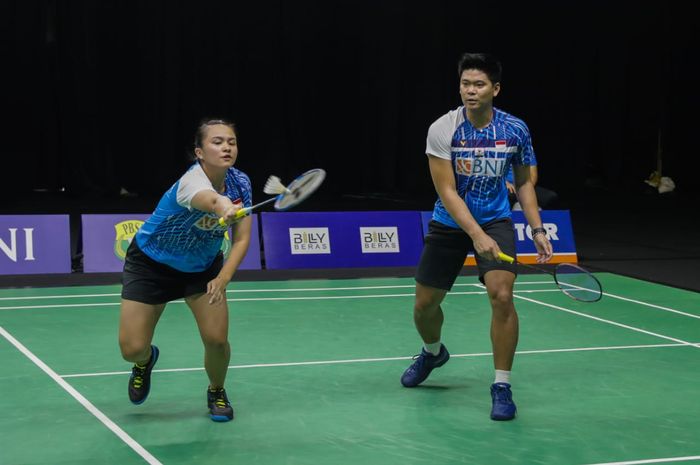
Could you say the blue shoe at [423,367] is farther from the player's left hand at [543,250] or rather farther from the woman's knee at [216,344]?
the woman's knee at [216,344]

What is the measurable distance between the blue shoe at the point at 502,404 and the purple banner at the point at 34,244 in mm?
5558

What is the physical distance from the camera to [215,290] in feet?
15.1

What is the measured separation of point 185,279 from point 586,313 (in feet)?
13.6

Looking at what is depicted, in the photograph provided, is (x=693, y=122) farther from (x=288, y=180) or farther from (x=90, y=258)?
(x=90, y=258)

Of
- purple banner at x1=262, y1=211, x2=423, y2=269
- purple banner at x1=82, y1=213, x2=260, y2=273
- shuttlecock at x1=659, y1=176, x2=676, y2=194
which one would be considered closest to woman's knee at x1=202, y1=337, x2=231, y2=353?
purple banner at x1=82, y1=213, x2=260, y2=273

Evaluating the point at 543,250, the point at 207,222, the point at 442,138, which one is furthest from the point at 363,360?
the point at 207,222

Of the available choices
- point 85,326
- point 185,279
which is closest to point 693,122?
point 85,326

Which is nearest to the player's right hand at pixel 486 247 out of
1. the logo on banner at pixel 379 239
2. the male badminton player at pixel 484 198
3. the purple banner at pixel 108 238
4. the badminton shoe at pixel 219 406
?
the male badminton player at pixel 484 198

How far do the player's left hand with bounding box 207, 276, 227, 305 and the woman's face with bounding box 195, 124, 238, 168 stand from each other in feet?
1.73

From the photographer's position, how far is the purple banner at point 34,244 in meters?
9.53

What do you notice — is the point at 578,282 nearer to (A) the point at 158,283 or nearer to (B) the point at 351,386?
(B) the point at 351,386

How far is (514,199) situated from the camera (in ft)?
35.6

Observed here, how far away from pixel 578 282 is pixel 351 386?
1350 millimetres

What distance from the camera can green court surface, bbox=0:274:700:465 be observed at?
4.69 metres
